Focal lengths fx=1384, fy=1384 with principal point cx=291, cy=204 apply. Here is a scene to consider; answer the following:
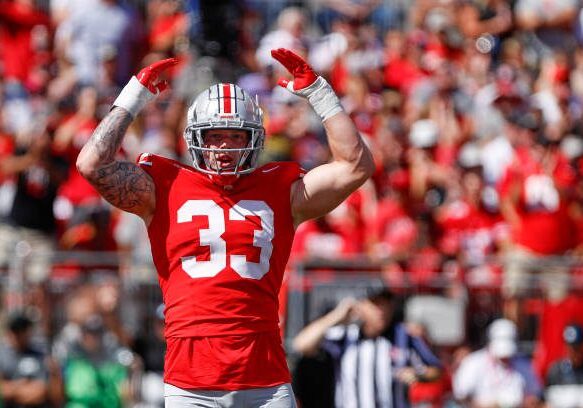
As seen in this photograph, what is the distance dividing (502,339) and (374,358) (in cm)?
180

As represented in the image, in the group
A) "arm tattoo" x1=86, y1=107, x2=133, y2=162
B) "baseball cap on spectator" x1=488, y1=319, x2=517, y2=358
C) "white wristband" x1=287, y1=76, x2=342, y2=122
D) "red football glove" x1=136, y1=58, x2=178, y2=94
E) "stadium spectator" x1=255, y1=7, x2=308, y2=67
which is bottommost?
"baseball cap on spectator" x1=488, y1=319, x2=517, y2=358

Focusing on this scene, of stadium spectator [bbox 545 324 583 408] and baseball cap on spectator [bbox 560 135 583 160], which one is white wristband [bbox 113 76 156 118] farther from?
baseball cap on spectator [bbox 560 135 583 160]

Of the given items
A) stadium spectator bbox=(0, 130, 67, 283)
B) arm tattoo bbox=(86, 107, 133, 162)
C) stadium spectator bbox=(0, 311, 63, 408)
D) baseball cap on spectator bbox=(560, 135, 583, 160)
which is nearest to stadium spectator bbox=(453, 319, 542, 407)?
baseball cap on spectator bbox=(560, 135, 583, 160)

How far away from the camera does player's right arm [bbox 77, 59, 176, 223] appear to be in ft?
19.2

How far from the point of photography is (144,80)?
595 centimetres

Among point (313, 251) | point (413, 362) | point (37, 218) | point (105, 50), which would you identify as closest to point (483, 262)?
point (313, 251)

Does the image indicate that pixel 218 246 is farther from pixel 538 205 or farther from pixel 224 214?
pixel 538 205

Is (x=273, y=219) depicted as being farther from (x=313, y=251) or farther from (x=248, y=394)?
(x=313, y=251)

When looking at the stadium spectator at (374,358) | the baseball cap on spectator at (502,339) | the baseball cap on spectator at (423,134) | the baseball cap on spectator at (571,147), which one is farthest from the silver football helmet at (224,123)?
the baseball cap on spectator at (423,134)

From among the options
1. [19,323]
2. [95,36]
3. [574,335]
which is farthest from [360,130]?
[19,323]

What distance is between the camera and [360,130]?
14.0 m

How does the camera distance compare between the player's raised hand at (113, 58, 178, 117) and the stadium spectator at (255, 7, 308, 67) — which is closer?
the player's raised hand at (113, 58, 178, 117)

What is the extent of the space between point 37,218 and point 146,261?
5.03 feet

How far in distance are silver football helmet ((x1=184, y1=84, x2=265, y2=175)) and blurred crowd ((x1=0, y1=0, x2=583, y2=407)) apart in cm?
496
